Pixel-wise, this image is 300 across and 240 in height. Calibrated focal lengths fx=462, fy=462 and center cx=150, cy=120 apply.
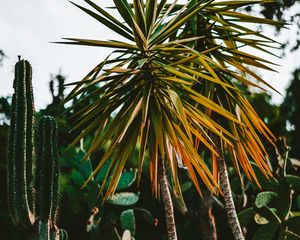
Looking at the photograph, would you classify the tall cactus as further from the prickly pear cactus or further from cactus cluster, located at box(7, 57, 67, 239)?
the prickly pear cactus

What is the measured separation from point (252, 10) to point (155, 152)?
404 centimetres

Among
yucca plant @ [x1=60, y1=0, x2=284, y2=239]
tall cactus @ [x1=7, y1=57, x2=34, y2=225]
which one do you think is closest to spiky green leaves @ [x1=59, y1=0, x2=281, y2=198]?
yucca plant @ [x1=60, y1=0, x2=284, y2=239]

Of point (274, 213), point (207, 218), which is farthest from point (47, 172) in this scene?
point (207, 218)

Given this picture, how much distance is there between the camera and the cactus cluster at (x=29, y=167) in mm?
3121

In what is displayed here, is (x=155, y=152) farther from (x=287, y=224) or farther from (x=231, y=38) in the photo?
(x=287, y=224)

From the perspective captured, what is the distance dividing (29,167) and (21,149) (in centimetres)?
18

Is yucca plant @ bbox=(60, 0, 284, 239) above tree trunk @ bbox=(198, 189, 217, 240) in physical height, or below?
above

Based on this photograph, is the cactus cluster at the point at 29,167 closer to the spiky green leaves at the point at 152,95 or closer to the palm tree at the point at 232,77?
the spiky green leaves at the point at 152,95

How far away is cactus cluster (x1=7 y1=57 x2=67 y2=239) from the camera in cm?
312

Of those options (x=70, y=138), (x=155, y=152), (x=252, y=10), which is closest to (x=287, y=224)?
(x=155, y=152)

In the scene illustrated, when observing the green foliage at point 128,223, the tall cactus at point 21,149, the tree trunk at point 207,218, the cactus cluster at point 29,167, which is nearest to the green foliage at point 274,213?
the tree trunk at point 207,218

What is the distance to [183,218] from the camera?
20.3 feet

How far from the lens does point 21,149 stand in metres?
3.16

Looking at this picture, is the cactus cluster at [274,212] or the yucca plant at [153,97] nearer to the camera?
the yucca plant at [153,97]
